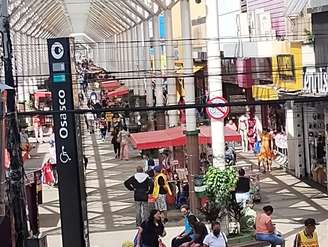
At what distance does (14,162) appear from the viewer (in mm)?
9016

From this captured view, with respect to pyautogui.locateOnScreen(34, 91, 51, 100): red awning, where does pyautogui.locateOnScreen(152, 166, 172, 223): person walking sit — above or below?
below

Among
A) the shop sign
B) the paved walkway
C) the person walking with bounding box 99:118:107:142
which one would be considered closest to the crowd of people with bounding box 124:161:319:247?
the paved walkway

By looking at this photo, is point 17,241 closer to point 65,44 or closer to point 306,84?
point 65,44

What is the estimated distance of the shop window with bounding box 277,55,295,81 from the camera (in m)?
23.5

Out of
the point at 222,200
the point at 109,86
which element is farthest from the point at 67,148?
the point at 109,86

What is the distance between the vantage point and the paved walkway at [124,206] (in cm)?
1789

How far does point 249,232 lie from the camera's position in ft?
51.7

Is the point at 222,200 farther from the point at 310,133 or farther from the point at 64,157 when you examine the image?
the point at 310,133

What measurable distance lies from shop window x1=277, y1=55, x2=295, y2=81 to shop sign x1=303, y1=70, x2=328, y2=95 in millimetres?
1669

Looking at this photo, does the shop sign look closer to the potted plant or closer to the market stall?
the potted plant

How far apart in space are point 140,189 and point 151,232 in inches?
155

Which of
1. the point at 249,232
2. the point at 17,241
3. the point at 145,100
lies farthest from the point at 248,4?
the point at 17,241

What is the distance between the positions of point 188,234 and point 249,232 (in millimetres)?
1853

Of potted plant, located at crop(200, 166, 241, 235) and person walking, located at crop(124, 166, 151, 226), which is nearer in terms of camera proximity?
potted plant, located at crop(200, 166, 241, 235)
